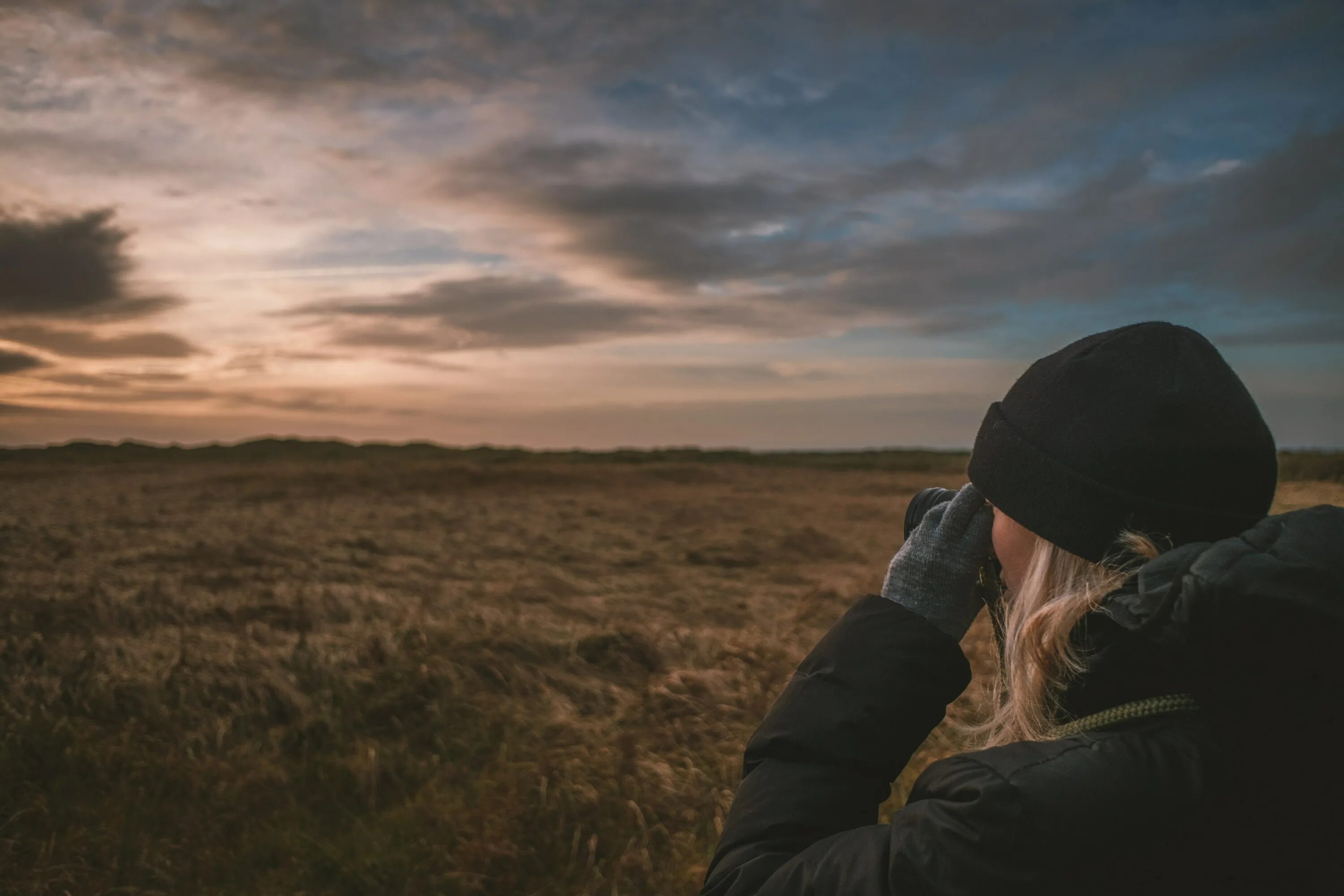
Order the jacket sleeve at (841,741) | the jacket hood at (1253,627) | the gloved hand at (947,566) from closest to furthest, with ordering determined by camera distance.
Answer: the jacket hood at (1253,627) < the jacket sleeve at (841,741) < the gloved hand at (947,566)

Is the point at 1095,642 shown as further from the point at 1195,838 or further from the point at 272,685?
the point at 272,685

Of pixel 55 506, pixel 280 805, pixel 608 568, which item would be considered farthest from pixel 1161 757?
pixel 55 506

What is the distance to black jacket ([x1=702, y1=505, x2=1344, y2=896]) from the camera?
1088 mm

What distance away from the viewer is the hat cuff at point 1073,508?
1.35 meters

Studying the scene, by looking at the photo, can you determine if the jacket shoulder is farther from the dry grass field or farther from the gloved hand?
the dry grass field

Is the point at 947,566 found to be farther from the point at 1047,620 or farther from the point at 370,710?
the point at 370,710

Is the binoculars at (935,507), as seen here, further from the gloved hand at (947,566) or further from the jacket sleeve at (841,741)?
the jacket sleeve at (841,741)

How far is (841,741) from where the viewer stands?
147 cm

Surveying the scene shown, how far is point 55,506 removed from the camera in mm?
14406

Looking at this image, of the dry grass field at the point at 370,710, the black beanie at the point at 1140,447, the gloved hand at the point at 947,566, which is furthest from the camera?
the dry grass field at the point at 370,710

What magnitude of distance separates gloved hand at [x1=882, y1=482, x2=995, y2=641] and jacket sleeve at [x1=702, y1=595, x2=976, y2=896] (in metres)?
0.05

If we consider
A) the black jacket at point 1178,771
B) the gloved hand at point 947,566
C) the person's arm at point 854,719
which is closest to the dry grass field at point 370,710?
the person's arm at point 854,719

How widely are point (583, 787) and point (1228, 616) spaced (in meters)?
3.42

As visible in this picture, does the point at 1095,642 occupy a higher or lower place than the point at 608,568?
higher
